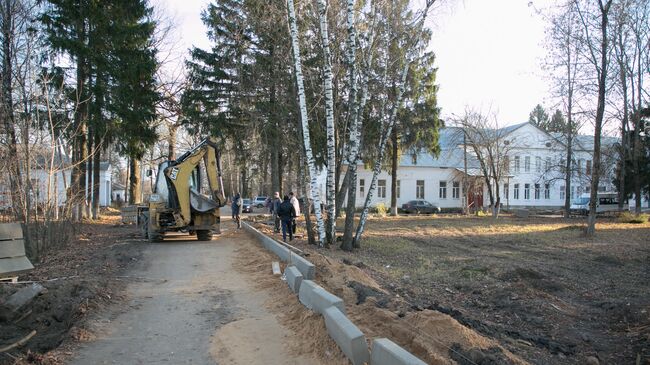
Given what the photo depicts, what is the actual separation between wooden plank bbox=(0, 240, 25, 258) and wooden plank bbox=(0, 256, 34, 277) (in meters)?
0.09

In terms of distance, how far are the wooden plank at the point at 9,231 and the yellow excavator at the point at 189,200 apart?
711 cm

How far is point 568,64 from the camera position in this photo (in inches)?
1153

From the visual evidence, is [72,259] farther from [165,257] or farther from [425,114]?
[425,114]

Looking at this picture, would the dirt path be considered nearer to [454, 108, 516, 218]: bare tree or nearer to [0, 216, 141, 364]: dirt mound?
[0, 216, 141, 364]: dirt mound

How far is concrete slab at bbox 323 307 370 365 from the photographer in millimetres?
5145

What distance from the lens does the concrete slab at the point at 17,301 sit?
7.36 meters

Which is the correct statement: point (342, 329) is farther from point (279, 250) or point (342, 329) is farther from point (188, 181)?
point (188, 181)

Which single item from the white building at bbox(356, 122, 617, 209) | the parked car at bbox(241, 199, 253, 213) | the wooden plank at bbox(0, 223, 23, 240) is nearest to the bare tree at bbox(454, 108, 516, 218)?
the white building at bbox(356, 122, 617, 209)

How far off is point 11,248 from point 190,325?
17.2 ft

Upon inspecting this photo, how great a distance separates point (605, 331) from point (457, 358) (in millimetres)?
4449

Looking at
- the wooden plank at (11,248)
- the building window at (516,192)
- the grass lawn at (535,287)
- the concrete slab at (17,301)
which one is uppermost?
the building window at (516,192)

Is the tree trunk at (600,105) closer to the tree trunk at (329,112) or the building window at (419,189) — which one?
the tree trunk at (329,112)

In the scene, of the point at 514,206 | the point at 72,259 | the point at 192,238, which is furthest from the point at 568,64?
the point at 514,206

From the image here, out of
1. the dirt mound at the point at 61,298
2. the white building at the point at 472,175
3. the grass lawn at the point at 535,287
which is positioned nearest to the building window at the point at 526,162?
the white building at the point at 472,175
